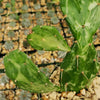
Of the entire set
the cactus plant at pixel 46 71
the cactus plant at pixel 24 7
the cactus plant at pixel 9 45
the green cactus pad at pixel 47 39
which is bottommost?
the cactus plant at pixel 46 71

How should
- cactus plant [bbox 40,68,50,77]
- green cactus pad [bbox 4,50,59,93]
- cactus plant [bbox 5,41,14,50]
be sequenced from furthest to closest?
1. cactus plant [bbox 5,41,14,50]
2. cactus plant [bbox 40,68,50,77]
3. green cactus pad [bbox 4,50,59,93]

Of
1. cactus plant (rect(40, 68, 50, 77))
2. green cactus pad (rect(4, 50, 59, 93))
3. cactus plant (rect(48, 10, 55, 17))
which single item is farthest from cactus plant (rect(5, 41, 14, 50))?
green cactus pad (rect(4, 50, 59, 93))

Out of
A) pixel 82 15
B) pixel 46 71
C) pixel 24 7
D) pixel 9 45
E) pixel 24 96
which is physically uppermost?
pixel 24 7

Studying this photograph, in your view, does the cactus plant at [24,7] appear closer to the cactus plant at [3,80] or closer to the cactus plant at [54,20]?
the cactus plant at [54,20]

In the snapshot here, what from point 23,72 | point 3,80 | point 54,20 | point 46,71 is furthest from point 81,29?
point 54,20

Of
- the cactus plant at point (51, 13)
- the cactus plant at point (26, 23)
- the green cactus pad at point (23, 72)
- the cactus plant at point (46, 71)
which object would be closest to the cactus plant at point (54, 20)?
the cactus plant at point (51, 13)

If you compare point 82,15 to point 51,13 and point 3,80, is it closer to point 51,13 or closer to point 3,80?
point 3,80

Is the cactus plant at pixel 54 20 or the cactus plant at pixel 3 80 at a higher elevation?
the cactus plant at pixel 54 20

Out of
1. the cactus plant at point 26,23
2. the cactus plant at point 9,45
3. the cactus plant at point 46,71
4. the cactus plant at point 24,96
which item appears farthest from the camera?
the cactus plant at point 26,23

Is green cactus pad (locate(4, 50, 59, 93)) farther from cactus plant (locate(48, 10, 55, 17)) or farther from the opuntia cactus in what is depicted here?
cactus plant (locate(48, 10, 55, 17))
